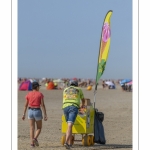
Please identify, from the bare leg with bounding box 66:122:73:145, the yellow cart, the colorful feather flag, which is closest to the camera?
the bare leg with bounding box 66:122:73:145

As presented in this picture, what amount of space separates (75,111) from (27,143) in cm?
137

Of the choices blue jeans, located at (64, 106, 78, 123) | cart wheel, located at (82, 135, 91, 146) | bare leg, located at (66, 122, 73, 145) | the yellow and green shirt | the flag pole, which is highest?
the flag pole

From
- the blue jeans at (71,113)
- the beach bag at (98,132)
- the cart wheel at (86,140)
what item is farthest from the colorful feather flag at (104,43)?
the cart wheel at (86,140)

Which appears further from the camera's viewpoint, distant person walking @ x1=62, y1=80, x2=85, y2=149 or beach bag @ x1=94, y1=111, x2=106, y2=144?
beach bag @ x1=94, y1=111, x2=106, y2=144

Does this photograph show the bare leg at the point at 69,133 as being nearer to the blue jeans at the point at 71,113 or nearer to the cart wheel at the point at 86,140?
the blue jeans at the point at 71,113

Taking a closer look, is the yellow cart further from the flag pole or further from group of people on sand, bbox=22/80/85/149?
the flag pole

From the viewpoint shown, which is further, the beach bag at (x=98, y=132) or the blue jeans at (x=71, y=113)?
the beach bag at (x=98, y=132)

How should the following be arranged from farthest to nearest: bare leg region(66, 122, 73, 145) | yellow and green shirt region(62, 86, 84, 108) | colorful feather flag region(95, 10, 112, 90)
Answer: colorful feather flag region(95, 10, 112, 90)
yellow and green shirt region(62, 86, 84, 108)
bare leg region(66, 122, 73, 145)

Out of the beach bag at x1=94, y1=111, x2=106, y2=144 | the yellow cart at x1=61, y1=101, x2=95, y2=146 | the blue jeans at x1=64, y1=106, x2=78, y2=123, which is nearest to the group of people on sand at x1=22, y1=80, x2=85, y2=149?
the blue jeans at x1=64, y1=106, x2=78, y2=123
